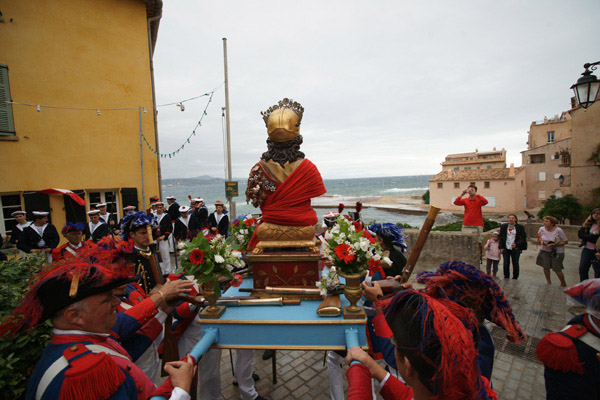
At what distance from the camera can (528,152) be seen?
3588 cm

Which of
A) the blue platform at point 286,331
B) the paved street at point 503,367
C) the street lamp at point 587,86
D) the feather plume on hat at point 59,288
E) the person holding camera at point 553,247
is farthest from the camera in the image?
the person holding camera at point 553,247

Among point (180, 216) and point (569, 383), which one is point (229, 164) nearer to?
point (180, 216)

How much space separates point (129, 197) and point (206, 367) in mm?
10553

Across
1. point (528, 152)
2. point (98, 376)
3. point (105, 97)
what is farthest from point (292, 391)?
point (528, 152)

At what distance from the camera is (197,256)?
2654mm

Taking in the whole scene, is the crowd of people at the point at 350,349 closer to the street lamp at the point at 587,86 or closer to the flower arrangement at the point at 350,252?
the flower arrangement at the point at 350,252

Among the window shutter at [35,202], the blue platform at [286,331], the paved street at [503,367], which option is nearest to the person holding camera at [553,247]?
the paved street at [503,367]

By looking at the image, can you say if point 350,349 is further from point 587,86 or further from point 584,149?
point 584,149

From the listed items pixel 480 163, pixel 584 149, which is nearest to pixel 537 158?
pixel 480 163

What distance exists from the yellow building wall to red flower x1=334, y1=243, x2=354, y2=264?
12.1 metres

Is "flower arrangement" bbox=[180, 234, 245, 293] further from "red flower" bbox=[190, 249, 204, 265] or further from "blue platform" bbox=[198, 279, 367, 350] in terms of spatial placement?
"blue platform" bbox=[198, 279, 367, 350]

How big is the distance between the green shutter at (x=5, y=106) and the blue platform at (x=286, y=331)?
12151mm

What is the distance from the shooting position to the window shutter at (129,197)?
11.4m

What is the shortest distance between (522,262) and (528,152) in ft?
116
